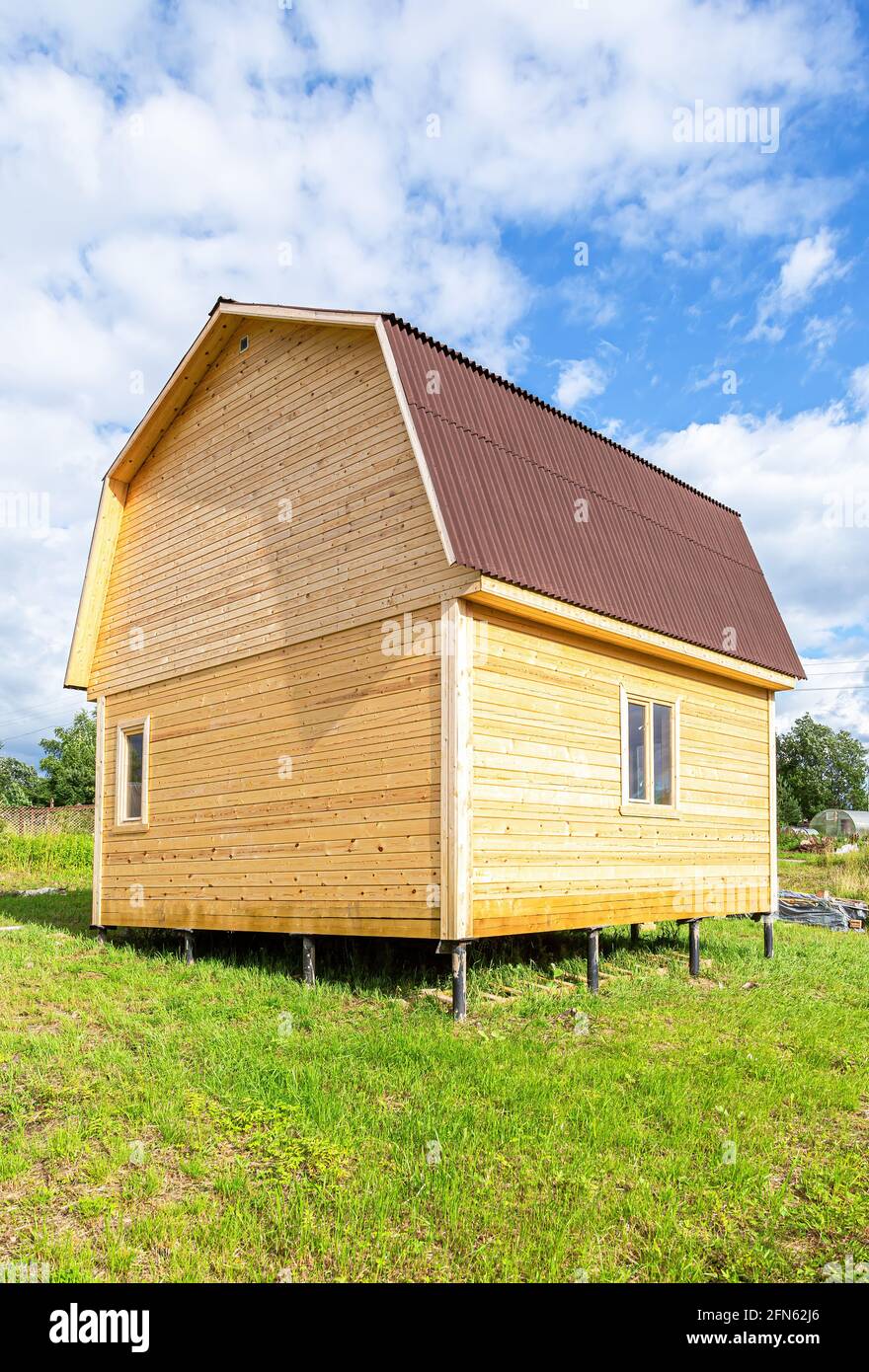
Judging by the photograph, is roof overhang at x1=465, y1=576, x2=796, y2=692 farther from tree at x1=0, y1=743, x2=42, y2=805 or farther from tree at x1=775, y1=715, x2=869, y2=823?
tree at x1=775, y1=715, x2=869, y2=823

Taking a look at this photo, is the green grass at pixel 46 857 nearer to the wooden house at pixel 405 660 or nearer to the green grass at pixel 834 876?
the wooden house at pixel 405 660

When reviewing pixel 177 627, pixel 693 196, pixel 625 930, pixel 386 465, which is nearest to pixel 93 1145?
pixel 386 465

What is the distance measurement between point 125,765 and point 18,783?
169 feet

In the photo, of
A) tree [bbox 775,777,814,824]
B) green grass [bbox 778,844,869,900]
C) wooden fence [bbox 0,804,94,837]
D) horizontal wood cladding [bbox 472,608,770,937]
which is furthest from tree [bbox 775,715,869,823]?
horizontal wood cladding [bbox 472,608,770,937]

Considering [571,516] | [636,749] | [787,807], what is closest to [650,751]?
[636,749]

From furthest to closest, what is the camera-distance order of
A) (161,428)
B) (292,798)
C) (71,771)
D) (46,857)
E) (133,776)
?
(71,771), (46,857), (133,776), (161,428), (292,798)

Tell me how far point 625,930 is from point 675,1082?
27.7ft

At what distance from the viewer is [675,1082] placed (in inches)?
284

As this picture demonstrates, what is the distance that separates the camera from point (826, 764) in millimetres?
80625

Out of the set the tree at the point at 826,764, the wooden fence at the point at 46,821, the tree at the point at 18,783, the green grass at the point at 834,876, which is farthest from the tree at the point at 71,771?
the tree at the point at 826,764

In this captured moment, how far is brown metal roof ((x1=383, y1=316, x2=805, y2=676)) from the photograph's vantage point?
960 cm

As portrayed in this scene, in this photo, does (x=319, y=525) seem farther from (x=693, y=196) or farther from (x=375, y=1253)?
(x=375, y=1253)

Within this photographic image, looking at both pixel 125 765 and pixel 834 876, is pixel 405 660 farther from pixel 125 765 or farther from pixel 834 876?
pixel 834 876

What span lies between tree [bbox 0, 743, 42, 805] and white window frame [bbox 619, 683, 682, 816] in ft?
158
